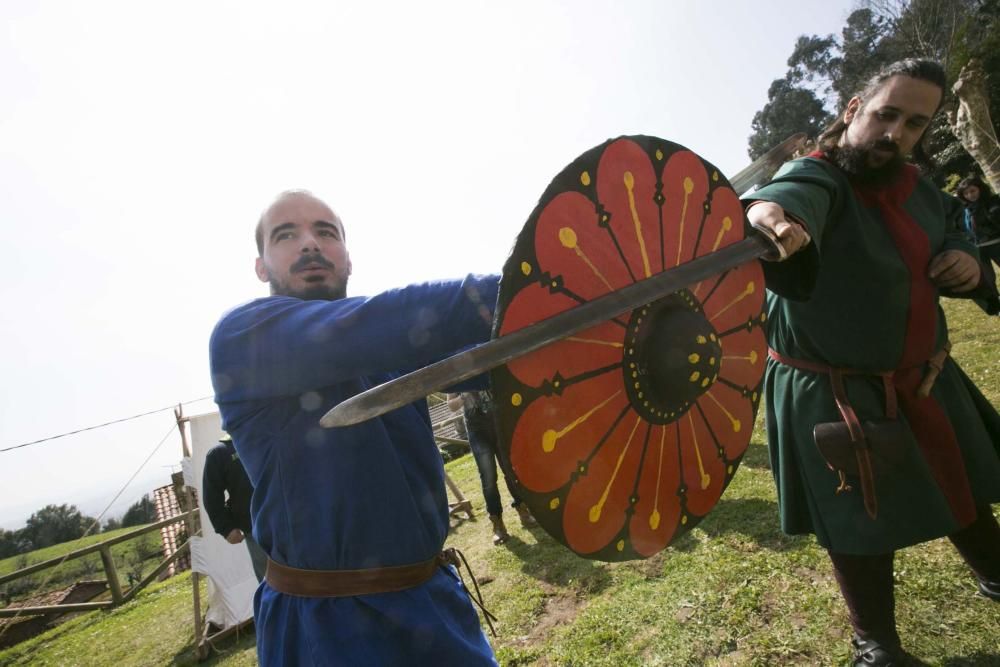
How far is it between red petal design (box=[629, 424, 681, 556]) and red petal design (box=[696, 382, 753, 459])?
0.52 feet

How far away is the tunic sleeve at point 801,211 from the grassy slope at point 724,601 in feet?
5.06

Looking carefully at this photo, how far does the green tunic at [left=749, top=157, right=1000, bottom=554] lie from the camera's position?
1.52 metres

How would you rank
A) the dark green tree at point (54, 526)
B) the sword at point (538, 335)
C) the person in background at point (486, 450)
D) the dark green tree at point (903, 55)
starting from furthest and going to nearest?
1. the dark green tree at point (54, 526)
2. the dark green tree at point (903, 55)
3. the person in background at point (486, 450)
4. the sword at point (538, 335)

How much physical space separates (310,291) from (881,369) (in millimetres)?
1837

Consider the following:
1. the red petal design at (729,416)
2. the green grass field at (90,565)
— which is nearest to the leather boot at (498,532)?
the red petal design at (729,416)

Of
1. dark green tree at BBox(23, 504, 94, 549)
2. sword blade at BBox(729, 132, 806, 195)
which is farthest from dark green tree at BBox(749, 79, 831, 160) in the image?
dark green tree at BBox(23, 504, 94, 549)

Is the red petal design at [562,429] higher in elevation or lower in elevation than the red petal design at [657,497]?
higher

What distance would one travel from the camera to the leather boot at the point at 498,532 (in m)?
4.34

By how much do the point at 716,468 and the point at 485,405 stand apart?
3228 millimetres

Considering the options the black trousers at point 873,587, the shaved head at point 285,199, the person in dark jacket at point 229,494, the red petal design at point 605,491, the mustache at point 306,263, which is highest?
the shaved head at point 285,199

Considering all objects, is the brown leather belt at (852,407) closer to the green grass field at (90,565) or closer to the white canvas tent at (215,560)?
the white canvas tent at (215,560)

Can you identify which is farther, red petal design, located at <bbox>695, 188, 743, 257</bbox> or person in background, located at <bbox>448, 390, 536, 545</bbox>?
person in background, located at <bbox>448, 390, 536, 545</bbox>

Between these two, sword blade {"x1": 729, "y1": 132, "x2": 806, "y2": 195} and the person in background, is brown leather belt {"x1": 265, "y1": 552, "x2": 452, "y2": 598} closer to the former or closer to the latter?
sword blade {"x1": 729, "y1": 132, "x2": 806, "y2": 195}

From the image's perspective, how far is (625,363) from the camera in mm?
1013
